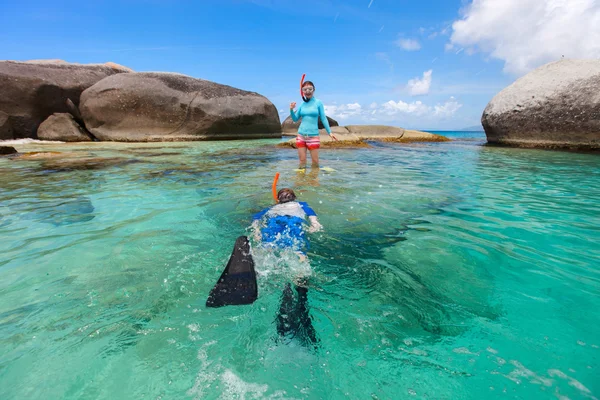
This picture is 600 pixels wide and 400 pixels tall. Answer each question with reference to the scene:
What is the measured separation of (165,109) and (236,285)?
17774 millimetres

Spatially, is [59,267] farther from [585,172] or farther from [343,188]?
[585,172]

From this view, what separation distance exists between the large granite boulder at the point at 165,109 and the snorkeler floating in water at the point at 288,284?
1617 centimetres

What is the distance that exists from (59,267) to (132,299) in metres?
1.04

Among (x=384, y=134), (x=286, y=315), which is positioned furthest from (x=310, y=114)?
(x=384, y=134)

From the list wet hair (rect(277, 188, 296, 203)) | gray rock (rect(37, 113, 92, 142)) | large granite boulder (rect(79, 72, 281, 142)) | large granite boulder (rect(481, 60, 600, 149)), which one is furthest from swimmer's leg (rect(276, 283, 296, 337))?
gray rock (rect(37, 113, 92, 142))

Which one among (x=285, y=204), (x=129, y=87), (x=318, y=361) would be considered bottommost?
(x=318, y=361)

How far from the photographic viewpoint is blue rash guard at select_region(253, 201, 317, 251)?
3.04m

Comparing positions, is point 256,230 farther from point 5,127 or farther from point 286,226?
point 5,127

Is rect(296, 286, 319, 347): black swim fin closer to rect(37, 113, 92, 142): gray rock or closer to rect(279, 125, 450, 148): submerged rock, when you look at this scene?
rect(279, 125, 450, 148): submerged rock

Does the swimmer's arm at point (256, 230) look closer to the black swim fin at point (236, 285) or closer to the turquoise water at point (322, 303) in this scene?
the turquoise water at point (322, 303)

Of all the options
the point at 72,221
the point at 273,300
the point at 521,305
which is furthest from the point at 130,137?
the point at 521,305

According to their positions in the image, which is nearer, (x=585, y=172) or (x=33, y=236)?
(x=33, y=236)

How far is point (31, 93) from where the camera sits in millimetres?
15547

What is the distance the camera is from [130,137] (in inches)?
669
